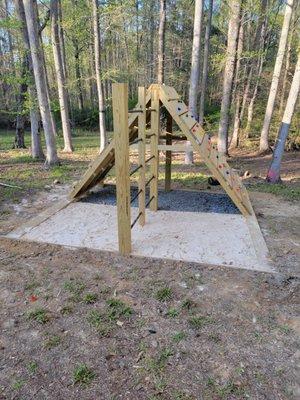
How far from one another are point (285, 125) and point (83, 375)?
6.67 m

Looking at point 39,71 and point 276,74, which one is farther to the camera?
point 276,74

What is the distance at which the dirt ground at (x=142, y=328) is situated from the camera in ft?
7.55

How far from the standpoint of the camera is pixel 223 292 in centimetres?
338

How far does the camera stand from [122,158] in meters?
3.73

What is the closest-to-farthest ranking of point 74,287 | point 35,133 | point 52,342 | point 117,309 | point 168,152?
point 52,342 < point 117,309 < point 74,287 < point 168,152 < point 35,133

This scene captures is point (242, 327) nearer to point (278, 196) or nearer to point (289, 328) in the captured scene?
point (289, 328)

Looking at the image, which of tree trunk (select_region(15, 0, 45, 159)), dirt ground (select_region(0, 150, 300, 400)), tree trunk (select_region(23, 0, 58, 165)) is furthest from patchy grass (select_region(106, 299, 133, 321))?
tree trunk (select_region(15, 0, 45, 159))

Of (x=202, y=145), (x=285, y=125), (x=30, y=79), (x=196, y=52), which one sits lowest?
(x=202, y=145)

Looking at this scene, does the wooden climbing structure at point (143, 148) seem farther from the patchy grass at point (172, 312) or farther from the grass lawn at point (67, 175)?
the grass lawn at point (67, 175)

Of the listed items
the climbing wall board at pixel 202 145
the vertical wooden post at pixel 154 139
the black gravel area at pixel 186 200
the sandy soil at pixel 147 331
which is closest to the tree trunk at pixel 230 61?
the black gravel area at pixel 186 200

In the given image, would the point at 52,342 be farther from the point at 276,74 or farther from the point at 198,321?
the point at 276,74

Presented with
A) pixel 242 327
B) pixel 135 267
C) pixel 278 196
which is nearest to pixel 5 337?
pixel 135 267

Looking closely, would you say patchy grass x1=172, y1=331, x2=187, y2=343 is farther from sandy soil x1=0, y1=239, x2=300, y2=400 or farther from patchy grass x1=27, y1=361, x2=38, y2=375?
patchy grass x1=27, y1=361, x2=38, y2=375

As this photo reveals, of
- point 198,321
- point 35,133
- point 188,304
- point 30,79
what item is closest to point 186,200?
point 188,304
